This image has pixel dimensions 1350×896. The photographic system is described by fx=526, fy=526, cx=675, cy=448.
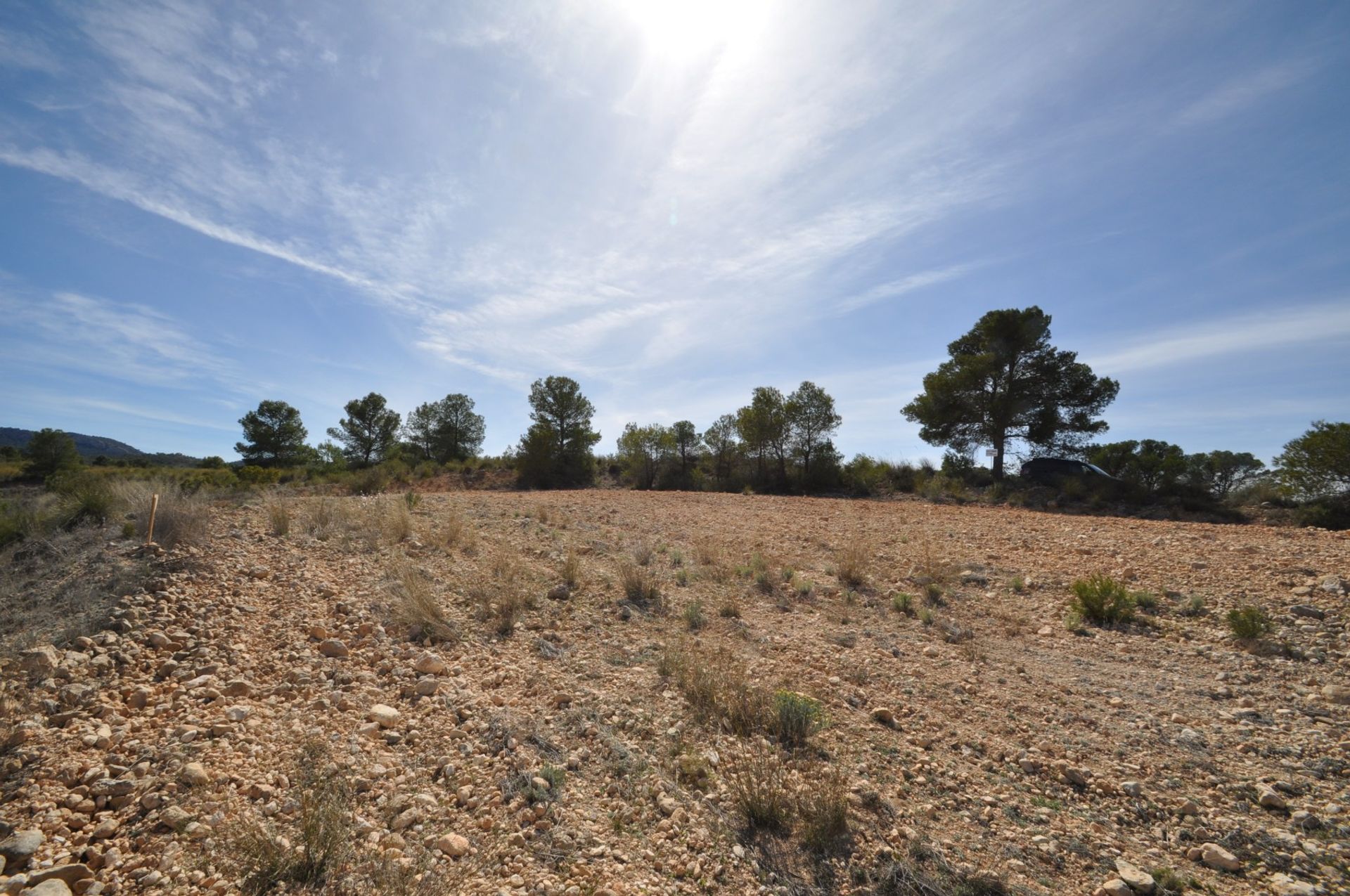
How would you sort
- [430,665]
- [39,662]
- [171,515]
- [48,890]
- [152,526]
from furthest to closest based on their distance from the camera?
[171,515] → [152,526] → [430,665] → [39,662] → [48,890]

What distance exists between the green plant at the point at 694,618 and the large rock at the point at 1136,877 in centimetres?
357

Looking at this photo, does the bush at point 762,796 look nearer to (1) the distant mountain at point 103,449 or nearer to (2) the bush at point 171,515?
(2) the bush at point 171,515

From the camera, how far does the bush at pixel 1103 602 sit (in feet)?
18.8

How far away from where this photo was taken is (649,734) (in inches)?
143

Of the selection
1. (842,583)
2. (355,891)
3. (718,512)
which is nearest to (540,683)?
(355,891)

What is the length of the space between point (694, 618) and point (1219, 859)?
3.97m

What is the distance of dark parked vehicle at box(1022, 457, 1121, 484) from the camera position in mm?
17234

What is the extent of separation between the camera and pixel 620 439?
2769 centimetres

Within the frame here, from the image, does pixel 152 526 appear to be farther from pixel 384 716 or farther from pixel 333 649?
pixel 384 716

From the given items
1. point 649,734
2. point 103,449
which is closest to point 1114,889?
point 649,734

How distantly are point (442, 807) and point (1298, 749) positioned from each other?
17.4ft

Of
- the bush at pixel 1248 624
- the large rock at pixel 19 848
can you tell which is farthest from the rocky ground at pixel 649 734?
the bush at pixel 1248 624

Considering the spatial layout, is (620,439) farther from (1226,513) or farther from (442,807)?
(442,807)

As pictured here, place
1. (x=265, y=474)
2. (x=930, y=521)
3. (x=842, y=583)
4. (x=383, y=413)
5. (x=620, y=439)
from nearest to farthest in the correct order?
(x=842, y=583), (x=930, y=521), (x=265, y=474), (x=620, y=439), (x=383, y=413)
